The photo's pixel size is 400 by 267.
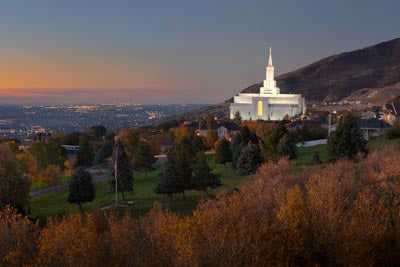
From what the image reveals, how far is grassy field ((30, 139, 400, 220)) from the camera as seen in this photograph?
3074 centimetres

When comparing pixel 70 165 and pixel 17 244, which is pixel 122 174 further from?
pixel 70 165

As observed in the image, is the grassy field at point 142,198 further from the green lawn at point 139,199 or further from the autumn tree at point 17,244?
the autumn tree at point 17,244

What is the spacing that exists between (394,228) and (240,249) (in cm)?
868

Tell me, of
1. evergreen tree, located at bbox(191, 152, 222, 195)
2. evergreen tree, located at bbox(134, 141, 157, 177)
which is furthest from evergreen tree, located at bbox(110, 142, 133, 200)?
evergreen tree, located at bbox(134, 141, 157, 177)

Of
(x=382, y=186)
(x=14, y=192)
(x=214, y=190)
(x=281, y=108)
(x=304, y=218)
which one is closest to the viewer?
(x=304, y=218)

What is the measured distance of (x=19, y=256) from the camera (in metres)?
12.6

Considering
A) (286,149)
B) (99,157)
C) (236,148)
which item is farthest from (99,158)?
(286,149)

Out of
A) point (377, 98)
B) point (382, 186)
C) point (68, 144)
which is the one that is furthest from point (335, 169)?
point (377, 98)

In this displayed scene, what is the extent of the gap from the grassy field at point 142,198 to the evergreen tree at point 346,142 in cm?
181

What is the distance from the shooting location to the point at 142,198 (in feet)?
113

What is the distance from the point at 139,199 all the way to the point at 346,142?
16600mm

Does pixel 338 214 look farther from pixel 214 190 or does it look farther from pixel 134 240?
pixel 214 190

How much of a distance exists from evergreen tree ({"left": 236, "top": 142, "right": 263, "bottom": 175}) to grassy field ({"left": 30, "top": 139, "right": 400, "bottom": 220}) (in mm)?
829

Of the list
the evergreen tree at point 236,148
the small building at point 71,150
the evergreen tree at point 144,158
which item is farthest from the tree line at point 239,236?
the small building at point 71,150
